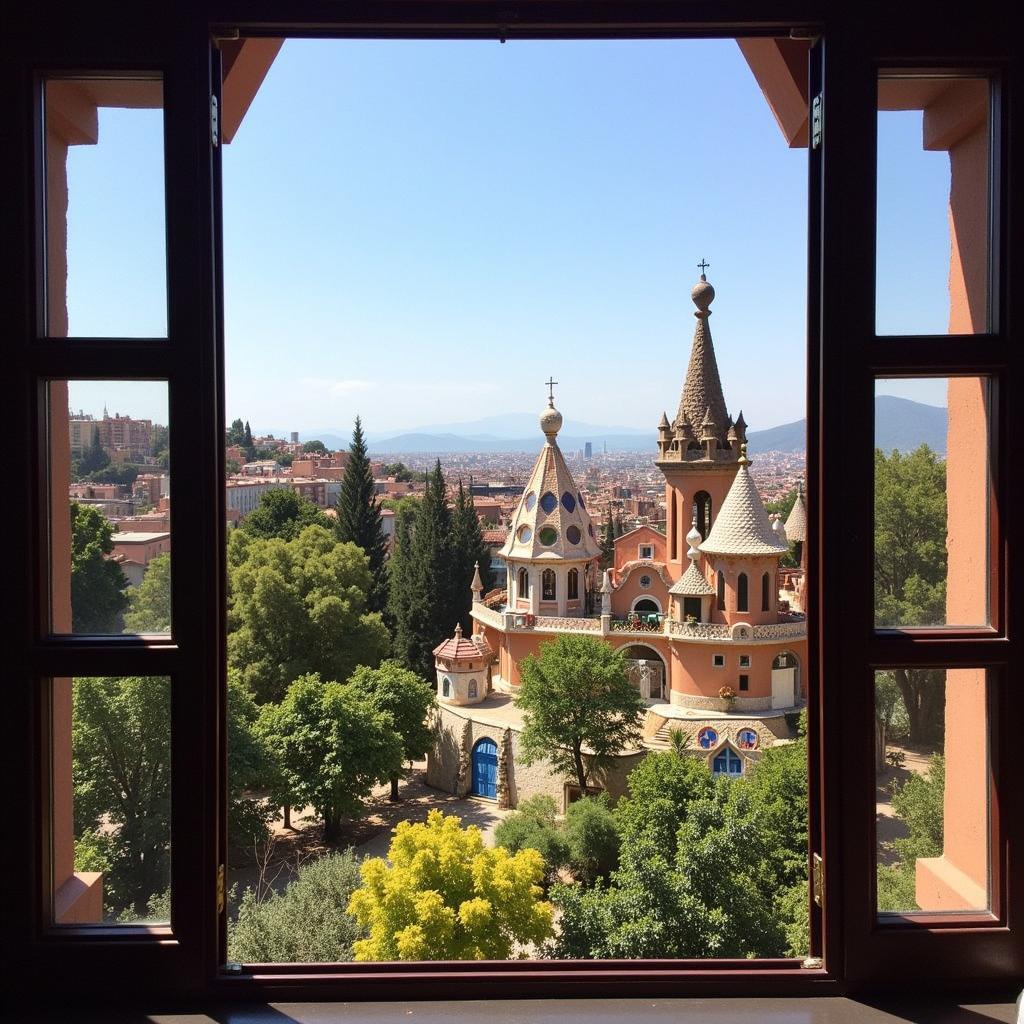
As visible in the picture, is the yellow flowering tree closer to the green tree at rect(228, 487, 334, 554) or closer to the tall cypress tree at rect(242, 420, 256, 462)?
the green tree at rect(228, 487, 334, 554)

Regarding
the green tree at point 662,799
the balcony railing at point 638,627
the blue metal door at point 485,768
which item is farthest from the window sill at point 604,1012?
the balcony railing at point 638,627

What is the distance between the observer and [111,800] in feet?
4.32

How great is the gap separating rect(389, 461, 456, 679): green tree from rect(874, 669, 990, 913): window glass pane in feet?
57.3

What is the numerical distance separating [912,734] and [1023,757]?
153mm

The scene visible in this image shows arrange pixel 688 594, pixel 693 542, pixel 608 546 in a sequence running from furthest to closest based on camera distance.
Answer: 1. pixel 608 546
2. pixel 693 542
3. pixel 688 594

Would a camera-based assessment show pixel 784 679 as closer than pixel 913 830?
No

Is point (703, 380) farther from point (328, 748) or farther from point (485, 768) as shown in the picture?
point (328, 748)

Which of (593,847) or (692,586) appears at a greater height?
(692,586)

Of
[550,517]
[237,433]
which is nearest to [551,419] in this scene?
[550,517]

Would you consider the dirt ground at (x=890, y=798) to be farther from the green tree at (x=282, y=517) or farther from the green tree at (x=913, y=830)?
the green tree at (x=282, y=517)

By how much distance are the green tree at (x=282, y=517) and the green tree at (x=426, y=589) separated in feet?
12.1

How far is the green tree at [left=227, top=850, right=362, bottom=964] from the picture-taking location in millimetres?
6781

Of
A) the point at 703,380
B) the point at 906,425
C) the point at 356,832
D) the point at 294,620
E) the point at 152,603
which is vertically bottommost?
the point at 356,832

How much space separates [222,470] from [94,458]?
20cm
